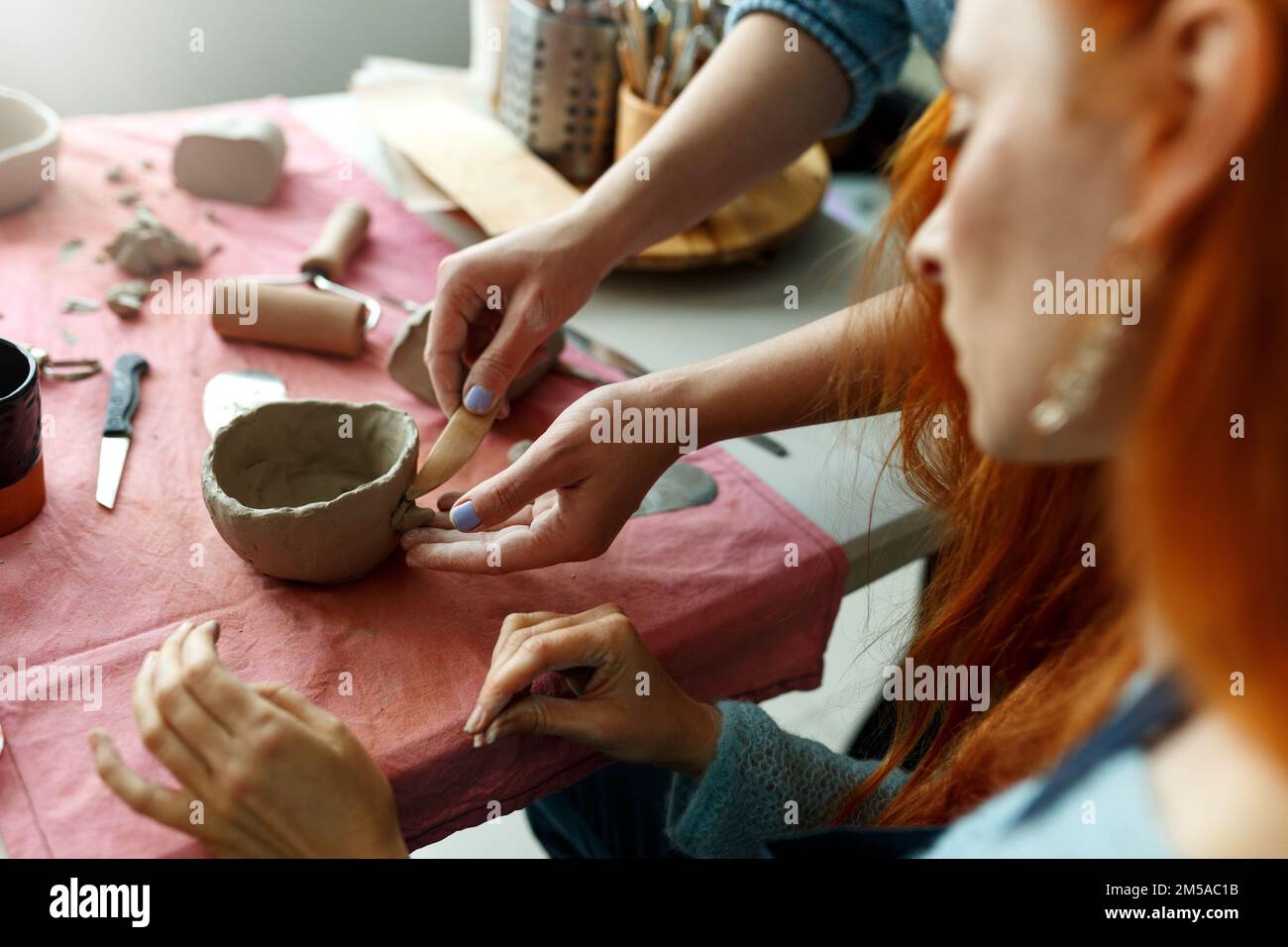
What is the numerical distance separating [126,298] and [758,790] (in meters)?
0.84

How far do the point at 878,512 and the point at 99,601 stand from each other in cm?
70

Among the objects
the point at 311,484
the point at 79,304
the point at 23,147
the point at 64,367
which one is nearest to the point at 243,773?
the point at 311,484

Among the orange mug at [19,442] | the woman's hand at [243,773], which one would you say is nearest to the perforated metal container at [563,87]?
the orange mug at [19,442]

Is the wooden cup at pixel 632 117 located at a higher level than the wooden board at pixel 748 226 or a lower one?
higher

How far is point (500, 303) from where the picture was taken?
1.07 m

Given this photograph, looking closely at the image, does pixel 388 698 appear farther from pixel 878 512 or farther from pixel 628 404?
pixel 878 512

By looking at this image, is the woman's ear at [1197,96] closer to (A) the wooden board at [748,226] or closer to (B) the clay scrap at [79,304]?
(A) the wooden board at [748,226]

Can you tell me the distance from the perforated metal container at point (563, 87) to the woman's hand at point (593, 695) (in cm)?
90

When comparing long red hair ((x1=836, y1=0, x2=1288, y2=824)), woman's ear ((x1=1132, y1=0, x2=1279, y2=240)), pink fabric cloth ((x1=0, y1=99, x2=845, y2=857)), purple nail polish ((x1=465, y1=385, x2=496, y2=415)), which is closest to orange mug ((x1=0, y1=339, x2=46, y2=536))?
pink fabric cloth ((x1=0, y1=99, x2=845, y2=857))

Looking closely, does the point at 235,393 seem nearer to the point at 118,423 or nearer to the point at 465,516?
the point at 118,423

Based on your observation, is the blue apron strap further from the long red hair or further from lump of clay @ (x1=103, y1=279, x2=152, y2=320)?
lump of clay @ (x1=103, y1=279, x2=152, y2=320)

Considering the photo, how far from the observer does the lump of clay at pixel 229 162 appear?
1.41 meters

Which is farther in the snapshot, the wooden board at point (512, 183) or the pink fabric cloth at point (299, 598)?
the wooden board at point (512, 183)
